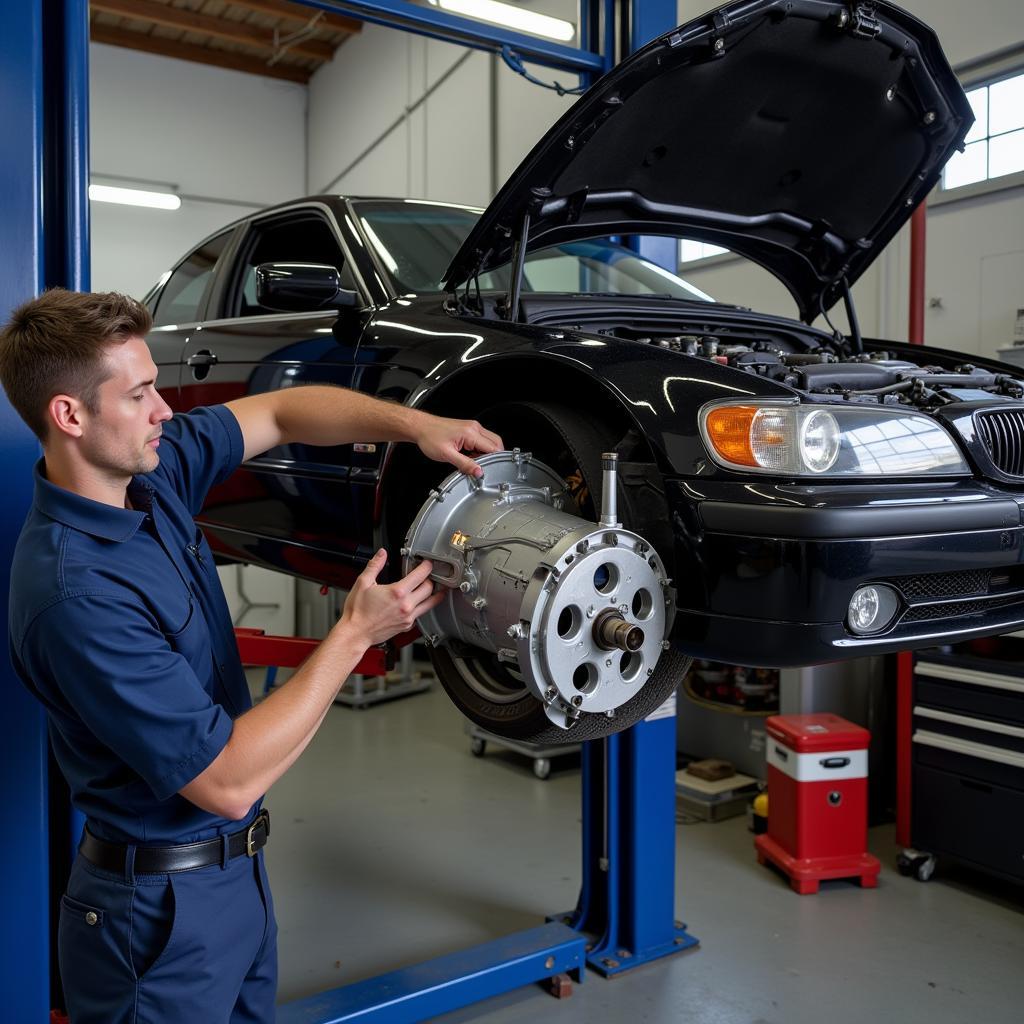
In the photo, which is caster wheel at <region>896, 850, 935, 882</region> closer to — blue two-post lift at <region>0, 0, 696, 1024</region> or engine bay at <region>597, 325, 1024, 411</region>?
blue two-post lift at <region>0, 0, 696, 1024</region>

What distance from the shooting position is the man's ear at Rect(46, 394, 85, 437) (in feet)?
4.43

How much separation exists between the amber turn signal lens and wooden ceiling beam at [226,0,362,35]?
8.26 meters

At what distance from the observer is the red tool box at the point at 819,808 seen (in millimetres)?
3590

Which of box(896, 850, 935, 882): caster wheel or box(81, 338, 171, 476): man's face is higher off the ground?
box(81, 338, 171, 476): man's face

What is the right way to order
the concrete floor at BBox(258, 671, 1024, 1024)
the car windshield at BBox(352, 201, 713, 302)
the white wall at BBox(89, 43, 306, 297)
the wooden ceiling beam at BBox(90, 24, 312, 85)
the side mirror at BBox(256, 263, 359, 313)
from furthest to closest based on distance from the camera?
1. the wooden ceiling beam at BBox(90, 24, 312, 85)
2. the white wall at BBox(89, 43, 306, 297)
3. the concrete floor at BBox(258, 671, 1024, 1024)
4. the car windshield at BBox(352, 201, 713, 302)
5. the side mirror at BBox(256, 263, 359, 313)

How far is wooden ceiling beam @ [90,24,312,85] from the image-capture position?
30.0 ft

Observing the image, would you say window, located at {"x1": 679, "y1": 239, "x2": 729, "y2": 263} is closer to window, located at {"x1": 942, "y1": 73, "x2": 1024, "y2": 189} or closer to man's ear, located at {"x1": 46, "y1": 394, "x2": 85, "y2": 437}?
window, located at {"x1": 942, "y1": 73, "x2": 1024, "y2": 189}

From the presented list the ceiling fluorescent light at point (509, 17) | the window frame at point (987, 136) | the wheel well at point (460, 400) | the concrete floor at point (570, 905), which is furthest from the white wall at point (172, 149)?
the wheel well at point (460, 400)

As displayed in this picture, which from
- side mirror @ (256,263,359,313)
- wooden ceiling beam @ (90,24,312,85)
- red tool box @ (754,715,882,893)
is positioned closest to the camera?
side mirror @ (256,263,359,313)

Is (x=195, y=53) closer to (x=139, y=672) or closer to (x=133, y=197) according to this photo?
(x=133, y=197)

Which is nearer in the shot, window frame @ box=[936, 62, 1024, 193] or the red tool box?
the red tool box

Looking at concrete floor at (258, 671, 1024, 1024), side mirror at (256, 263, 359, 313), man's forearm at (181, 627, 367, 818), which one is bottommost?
concrete floor at (258, 671, 1024, 1024)

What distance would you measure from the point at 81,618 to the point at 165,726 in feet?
0.57

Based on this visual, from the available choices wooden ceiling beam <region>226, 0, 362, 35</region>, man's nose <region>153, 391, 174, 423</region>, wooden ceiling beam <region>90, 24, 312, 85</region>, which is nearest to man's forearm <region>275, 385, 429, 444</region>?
man's nose <region>153, 391, 174, 423</region>
